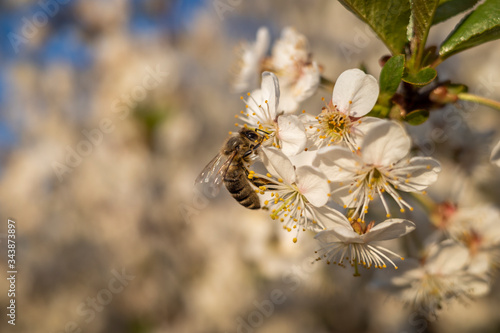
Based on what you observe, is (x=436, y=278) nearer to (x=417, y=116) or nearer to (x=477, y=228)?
(x=477, y=228)

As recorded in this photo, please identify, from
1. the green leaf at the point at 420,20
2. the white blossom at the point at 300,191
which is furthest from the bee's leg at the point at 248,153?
the green leaf at the point at 420,20

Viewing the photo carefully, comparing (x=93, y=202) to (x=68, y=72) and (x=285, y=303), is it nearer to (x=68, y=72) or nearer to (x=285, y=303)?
(x=68, y=72)

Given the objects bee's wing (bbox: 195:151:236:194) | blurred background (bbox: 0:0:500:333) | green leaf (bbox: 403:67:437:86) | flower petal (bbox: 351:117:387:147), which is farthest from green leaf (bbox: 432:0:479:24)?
blurred background (bbox: 0:0:500:333)

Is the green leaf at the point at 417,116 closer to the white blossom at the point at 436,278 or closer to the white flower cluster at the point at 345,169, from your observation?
the white flower cluster at the point at 345,169

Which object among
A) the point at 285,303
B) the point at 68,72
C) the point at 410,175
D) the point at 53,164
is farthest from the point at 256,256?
the point at 68,72

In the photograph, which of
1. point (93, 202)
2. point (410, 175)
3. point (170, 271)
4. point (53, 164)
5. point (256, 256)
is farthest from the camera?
point (53, 164)

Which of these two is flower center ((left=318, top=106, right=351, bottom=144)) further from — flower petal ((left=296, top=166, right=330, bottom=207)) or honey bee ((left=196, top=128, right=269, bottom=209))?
honey bee ((left=196, top=128, right=269, bottom=209))

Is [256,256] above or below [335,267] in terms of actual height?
above
